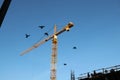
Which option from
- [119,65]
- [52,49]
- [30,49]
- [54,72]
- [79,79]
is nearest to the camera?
[119,65]

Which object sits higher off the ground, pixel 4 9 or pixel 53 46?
pixel 53 46

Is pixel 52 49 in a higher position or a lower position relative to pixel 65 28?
lower

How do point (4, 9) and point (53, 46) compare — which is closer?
point (4, 9)

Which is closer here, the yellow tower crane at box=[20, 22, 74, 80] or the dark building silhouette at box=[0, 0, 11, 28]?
the dark building silhouette at box=[0, 0, 11, 28]

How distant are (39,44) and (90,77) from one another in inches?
1318

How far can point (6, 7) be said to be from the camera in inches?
149

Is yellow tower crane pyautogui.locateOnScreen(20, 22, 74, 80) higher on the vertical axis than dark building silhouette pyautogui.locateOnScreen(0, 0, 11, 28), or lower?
higher

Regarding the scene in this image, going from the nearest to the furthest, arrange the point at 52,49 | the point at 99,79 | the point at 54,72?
the point at 99,79, the point at 54,72, the point at 52,49

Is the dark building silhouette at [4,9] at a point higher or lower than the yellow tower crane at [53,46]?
lower

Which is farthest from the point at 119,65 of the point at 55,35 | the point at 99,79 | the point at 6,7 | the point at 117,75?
the point at 55,35

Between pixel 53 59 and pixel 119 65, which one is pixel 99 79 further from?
pixel 53 59

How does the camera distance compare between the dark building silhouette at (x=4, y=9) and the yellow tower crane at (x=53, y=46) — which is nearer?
the dark building silhouette at (x=4, y=9)

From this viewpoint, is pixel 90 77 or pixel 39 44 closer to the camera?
pixel 90 77

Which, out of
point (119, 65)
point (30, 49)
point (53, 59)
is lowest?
point (119, 65)
